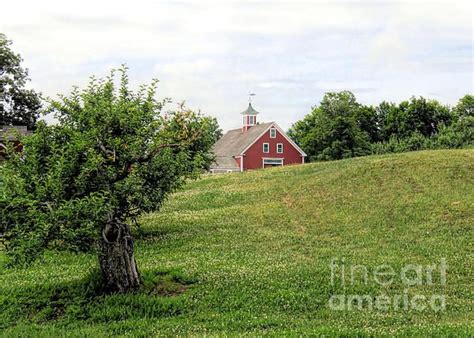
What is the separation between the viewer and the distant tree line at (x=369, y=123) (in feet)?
234

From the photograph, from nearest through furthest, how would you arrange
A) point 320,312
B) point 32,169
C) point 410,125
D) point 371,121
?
point 320,312 → point 32,169 → point 410,125 → point 371,121

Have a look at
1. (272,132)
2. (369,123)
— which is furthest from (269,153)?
(369,123)

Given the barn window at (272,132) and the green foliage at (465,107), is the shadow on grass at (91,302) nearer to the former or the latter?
the barn window at (272,132)

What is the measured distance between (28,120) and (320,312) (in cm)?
5575

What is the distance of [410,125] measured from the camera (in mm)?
76125

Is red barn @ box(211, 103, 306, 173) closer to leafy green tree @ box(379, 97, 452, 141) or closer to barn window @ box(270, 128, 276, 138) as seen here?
barn window @ box(270, 128, 276, 138)

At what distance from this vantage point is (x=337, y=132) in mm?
72438

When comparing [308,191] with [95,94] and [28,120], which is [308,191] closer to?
[95,94]

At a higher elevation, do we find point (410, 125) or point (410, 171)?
point (410, 125)

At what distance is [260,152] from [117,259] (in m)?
56.2

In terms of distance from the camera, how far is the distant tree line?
7131 centimetres

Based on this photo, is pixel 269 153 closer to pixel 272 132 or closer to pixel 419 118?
pixel 272 132

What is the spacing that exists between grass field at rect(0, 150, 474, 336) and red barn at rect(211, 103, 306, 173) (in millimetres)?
33943

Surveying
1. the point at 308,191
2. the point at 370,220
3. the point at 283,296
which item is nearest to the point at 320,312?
the point at 283,296
